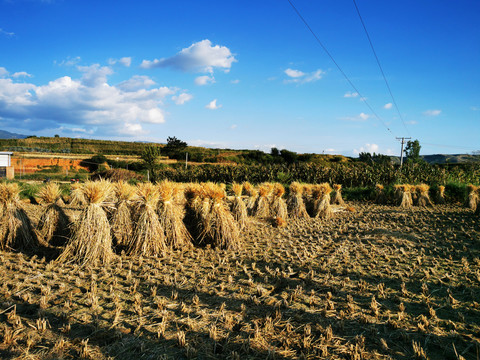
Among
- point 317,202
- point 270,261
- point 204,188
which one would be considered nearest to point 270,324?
point 270,261

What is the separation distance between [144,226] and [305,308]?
4079mm

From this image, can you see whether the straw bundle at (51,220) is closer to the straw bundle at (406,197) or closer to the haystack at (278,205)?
the haystack at (278,205)

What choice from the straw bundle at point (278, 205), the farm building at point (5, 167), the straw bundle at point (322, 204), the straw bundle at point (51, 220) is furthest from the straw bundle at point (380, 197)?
the farm building at point (5, 167)

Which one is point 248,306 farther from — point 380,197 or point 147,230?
point 380,197

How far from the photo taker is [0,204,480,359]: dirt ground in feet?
10.2

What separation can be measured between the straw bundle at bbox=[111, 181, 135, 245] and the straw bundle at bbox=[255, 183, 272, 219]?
543cm

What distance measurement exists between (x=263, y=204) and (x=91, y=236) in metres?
6.59

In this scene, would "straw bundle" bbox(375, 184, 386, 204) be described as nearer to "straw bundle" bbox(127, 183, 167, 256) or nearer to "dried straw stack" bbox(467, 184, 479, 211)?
"dried straw stack" bbox(467, 184, 479, 211)

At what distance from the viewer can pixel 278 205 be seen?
1102 centimetres

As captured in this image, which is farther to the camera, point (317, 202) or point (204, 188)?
point (317, 202)

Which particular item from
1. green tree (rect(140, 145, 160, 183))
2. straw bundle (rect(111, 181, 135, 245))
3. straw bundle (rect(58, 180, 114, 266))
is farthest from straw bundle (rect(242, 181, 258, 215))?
green tree (rect(140, 145, 160, 183))

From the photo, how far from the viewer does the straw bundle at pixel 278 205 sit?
35.7ft

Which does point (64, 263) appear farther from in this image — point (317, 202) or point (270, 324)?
point (317, 202)

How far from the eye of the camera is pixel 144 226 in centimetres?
649
